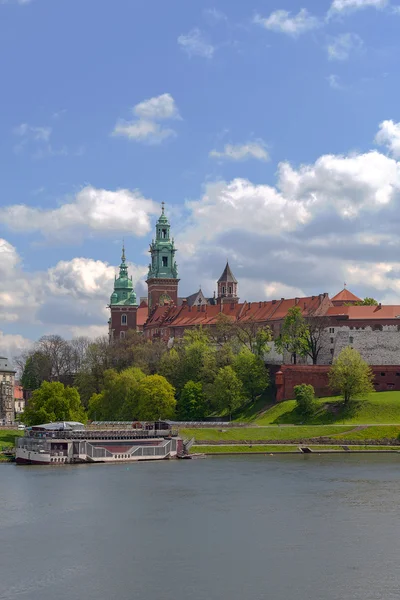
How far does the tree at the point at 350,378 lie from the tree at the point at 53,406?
27.6 m

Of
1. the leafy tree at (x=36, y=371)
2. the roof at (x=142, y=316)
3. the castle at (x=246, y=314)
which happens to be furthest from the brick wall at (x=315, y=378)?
the roof at (x=142, y=316)

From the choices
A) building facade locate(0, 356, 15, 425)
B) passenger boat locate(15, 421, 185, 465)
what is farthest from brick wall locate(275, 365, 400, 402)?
building facade locate(0, 356, 15, 425)

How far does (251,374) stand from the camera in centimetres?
11475

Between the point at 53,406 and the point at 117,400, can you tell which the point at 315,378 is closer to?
the point at 117,400

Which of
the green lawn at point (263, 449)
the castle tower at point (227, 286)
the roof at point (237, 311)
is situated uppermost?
the castle tower at point (227, 286)

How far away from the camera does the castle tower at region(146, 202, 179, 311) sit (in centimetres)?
17750

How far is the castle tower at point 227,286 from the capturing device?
195250mm

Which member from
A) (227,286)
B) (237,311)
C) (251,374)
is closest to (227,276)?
(227,286)

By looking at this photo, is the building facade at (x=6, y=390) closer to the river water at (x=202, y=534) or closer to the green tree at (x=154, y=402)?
the green tree at (x=154, y=402)

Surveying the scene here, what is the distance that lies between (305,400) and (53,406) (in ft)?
→ 88.9

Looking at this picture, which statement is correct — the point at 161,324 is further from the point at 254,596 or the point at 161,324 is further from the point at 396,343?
the point at 254,596

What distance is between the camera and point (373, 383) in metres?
113

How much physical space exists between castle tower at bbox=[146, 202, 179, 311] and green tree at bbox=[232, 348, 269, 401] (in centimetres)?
6230

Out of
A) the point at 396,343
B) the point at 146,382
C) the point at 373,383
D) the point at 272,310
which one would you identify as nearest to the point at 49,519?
the point at 146,382
